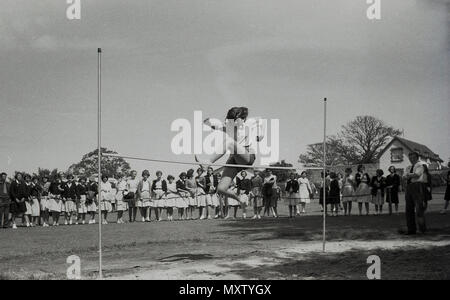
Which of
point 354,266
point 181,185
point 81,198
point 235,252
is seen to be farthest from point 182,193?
point 354,266

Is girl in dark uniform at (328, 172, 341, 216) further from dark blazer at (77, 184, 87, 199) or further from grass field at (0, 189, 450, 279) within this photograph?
dark blazer at (77, 184, 87, 199)

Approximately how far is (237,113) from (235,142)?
0.51 m

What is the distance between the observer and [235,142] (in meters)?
7.40

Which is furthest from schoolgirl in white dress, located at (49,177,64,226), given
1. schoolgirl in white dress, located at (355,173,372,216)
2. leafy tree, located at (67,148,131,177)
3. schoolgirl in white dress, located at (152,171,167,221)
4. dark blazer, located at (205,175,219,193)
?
leafy tree, located at (67,148,131,177)

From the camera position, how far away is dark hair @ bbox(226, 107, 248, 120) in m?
7.55

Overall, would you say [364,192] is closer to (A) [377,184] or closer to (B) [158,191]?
(A) [377,184]

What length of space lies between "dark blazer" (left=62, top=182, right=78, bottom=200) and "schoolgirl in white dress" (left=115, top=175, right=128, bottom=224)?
1.28 meters

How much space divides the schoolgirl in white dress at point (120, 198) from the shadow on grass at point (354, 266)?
8735 millimetres

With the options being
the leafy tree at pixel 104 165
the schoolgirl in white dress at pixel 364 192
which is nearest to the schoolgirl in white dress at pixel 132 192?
the schoolgirl in white dress at pixel 364 192

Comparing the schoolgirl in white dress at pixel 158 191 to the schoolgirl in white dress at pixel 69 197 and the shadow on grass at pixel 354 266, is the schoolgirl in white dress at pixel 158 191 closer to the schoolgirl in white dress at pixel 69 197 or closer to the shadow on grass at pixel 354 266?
the schoolgirl in white dress at pixel 69 197

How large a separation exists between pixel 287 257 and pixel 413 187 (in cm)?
401

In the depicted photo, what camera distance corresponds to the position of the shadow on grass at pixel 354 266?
18.7 ft
